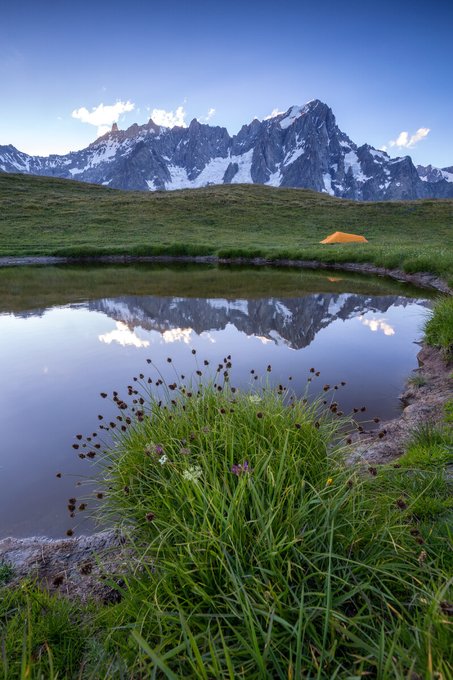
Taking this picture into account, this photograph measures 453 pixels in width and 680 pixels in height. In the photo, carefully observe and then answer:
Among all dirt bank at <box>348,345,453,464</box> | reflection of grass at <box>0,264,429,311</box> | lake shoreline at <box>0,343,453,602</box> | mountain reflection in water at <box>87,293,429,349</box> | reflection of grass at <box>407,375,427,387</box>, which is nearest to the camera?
lake shoreline at <box>0,343,453,602</box>

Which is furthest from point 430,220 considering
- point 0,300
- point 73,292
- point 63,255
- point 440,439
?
point 440,439

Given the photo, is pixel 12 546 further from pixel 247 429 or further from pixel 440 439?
pixel 440 439

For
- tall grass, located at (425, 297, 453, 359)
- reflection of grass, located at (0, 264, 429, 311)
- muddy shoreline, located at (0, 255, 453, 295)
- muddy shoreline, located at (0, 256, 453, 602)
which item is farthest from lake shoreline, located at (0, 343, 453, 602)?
muddy shoreline, located at (0, 255, 453, 295)

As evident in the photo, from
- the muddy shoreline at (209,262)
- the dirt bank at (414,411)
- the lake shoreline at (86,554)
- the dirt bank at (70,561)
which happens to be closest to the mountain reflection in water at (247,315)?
the dirt bank at (414,411)

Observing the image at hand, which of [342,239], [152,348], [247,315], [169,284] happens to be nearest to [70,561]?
[152,348]

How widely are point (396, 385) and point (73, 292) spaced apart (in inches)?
806

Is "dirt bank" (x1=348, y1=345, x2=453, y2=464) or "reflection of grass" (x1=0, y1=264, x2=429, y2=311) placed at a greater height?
"reflection of grass" (x1=0, y1=264, x2=429, y2=311)

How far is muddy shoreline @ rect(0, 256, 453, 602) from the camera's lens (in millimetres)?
3502

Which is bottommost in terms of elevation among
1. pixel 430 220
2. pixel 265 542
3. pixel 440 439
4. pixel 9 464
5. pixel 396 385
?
Result: pixel 9 464

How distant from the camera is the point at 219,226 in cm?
6303

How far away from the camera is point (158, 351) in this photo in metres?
12.3

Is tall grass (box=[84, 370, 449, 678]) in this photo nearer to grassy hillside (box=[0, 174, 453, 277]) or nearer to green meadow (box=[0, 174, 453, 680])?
green meadow (box=[0, 174, 453, 680])

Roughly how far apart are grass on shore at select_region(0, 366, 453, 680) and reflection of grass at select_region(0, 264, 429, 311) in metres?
19.2

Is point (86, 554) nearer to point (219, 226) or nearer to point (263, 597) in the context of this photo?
point (263, 597)
